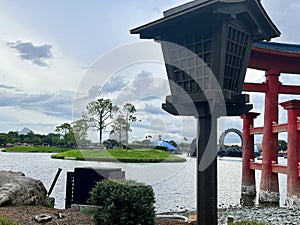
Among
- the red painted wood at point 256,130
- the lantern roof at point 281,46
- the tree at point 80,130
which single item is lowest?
the tree at point 80,130

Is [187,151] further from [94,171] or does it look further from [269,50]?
[269,50]

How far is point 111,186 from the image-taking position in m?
4.75

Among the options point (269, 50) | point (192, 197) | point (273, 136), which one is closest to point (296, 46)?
point (269, 50)

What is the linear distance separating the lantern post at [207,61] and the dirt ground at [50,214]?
1.50 m

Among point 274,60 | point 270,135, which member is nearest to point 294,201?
point 270,135

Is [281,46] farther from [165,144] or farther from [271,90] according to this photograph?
[165,144]

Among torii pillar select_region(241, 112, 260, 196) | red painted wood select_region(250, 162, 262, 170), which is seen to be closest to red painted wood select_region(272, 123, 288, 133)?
red painted wood select_region(250, 162, 262, 170)

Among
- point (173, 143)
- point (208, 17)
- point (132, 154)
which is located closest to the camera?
point (208, 17)

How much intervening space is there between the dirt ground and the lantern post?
1.50 meters

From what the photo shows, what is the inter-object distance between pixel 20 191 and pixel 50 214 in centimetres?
111

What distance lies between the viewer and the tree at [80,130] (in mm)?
4879

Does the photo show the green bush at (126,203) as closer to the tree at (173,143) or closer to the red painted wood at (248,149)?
the tree at (173,143)

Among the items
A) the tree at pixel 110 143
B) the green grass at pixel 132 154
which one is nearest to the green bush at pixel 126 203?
the green grass at pixel 132 154

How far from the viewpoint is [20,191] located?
6332 millimetres
